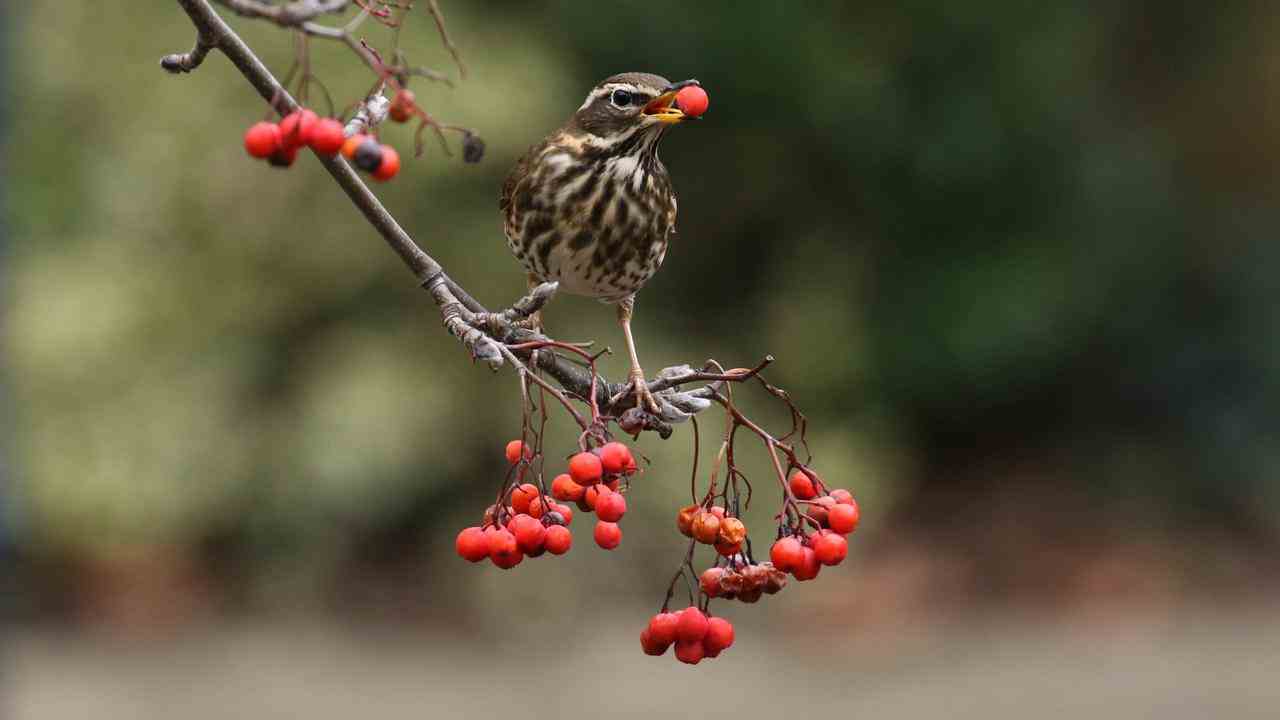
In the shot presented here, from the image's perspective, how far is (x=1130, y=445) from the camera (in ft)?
28.0

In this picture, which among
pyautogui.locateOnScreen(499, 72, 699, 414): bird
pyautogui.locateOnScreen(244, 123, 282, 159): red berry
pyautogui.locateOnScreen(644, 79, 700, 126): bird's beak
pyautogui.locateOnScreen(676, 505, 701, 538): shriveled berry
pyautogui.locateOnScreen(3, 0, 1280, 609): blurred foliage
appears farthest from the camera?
pyautogui.locateOnScreen(3, 0, 1280, 609): blurred foliage

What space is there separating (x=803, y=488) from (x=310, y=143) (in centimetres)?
74

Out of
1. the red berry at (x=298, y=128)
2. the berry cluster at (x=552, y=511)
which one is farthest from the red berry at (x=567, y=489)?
the red berry at (x=298, y=128)

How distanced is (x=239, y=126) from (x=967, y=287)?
3.56 metres

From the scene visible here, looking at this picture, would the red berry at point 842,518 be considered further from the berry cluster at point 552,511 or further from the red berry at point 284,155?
the red berry at point 284,155

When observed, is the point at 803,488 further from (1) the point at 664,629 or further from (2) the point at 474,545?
(2) the point at 474,545

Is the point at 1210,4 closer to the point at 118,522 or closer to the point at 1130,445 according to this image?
the point at 1130,445

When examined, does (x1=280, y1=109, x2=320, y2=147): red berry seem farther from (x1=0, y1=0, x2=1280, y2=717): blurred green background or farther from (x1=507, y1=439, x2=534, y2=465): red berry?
(x1=0, y1=0, x2=1280, y2=717): blurred green background

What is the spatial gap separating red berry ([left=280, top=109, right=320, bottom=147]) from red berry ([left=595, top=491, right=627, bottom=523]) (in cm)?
49

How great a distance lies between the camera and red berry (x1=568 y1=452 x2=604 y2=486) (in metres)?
1.58

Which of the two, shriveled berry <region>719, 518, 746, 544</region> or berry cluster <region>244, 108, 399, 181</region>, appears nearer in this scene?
berry cluster <region>244, 108, 399, 181</region>

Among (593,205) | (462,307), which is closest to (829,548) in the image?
(462,307)

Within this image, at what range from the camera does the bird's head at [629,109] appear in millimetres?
2051

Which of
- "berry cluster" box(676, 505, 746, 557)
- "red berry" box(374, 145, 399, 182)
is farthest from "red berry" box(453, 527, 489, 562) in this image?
"red berry" box(374, 145, 399, 182)
